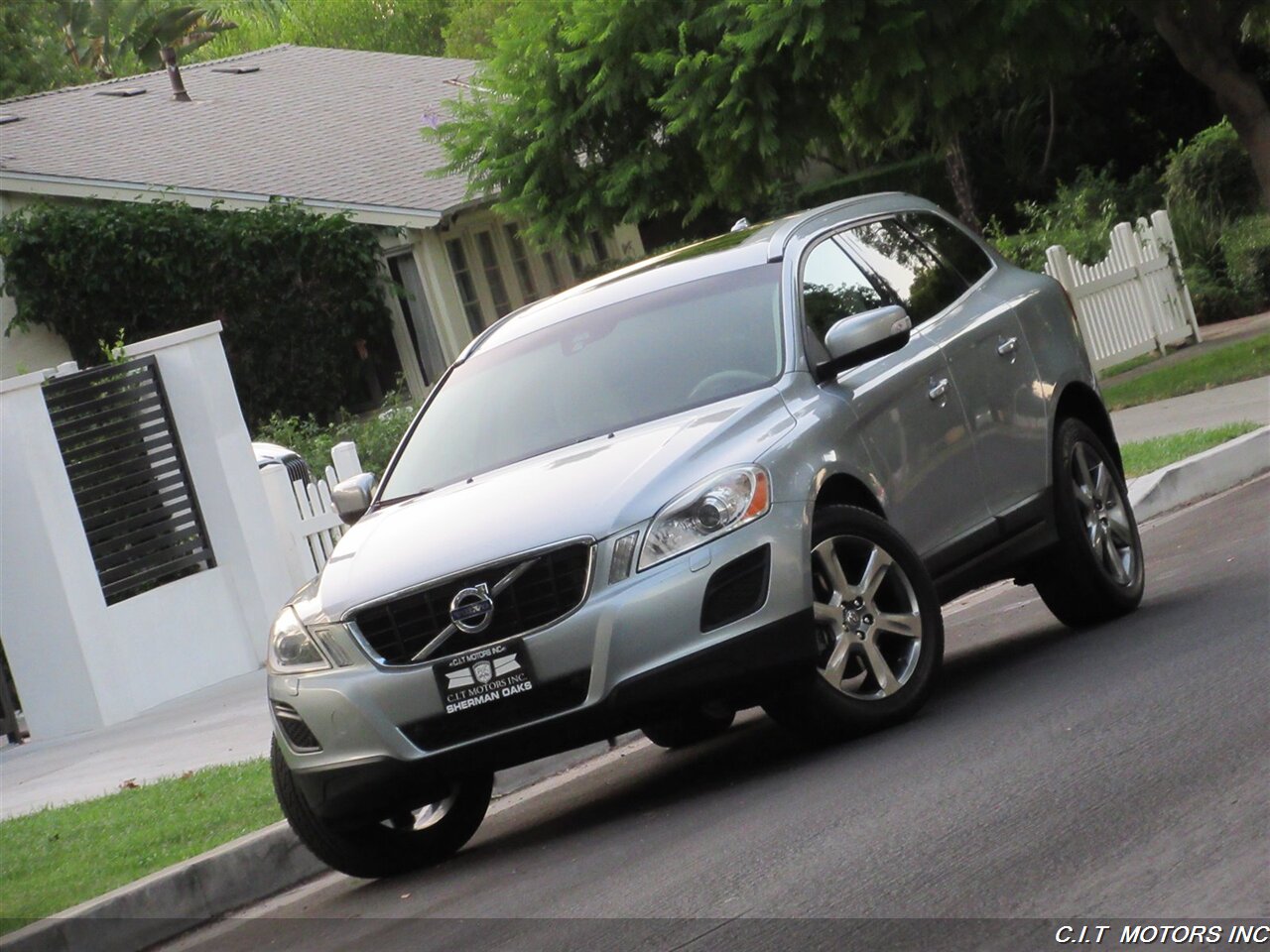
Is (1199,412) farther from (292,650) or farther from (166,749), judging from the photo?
(292,650)

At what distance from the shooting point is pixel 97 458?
1345 cm

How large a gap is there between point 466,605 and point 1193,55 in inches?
616

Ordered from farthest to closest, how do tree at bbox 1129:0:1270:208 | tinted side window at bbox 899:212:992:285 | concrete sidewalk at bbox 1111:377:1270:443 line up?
tree at bbox 1129:0:1270:208 < concrete sidewalk at bbox 1111:377:1270:443 < tinted side window at bbox 899:212:992:285

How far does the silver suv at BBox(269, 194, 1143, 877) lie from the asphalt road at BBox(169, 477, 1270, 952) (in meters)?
0.32

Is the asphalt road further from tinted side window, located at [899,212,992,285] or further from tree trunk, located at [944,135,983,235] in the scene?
tree trunk, located at [944,135,983,235]

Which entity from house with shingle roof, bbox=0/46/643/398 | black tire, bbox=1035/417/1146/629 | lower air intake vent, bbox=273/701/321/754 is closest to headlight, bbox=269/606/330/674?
lower air intake vent, bbox=273/701/321/754

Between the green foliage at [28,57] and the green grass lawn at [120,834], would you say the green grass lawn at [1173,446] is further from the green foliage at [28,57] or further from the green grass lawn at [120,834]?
the green foliage at [28,57]

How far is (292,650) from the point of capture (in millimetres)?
6715

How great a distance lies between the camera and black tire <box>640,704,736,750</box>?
26.6 feet

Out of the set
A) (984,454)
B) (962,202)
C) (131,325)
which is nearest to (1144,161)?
(962,202)

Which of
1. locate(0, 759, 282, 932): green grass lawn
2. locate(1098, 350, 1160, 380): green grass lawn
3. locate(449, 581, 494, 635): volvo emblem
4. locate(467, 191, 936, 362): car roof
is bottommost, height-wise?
locate(0, 759, 282, 932): green grass lawn

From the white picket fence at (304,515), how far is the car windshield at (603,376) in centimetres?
702

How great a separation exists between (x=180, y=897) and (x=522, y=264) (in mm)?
23698

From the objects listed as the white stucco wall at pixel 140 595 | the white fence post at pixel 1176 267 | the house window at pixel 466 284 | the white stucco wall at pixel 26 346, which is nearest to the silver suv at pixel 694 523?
the white stucco wall at pixel 140 595
